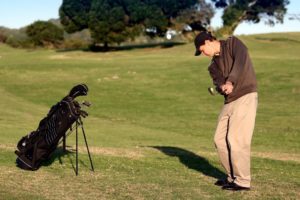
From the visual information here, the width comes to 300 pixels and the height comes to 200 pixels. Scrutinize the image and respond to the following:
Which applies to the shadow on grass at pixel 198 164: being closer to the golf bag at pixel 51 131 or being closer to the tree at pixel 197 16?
the golf bag at pixel 51 131

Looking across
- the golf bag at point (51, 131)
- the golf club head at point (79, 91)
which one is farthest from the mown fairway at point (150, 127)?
the golf club head at point (79, 91)

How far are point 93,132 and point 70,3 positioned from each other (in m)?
51.5

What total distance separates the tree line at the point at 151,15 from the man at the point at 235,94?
55.1m

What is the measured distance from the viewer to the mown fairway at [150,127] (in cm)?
692

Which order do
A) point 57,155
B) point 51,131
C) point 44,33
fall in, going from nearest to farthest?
point 51,131, point 57,155, point 44,33

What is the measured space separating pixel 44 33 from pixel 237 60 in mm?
72405

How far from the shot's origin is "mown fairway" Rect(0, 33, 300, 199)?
692cm

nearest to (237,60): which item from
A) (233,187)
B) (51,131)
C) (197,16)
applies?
(233,187)

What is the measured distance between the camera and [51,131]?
25.1 feet

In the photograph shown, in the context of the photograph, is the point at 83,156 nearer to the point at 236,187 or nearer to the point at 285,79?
the point at 236,187

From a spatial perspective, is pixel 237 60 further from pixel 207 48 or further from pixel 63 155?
pixel 63 155

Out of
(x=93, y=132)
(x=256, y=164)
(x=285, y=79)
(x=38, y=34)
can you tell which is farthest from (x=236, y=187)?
(x=38, y=34)

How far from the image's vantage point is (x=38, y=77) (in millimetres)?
37812

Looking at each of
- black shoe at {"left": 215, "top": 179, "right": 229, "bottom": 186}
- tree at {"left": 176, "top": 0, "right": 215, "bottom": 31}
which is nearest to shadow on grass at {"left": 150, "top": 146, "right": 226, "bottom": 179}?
black shoe at {"left": 215, "top": 179, "right": 229, "bottom": 186}
